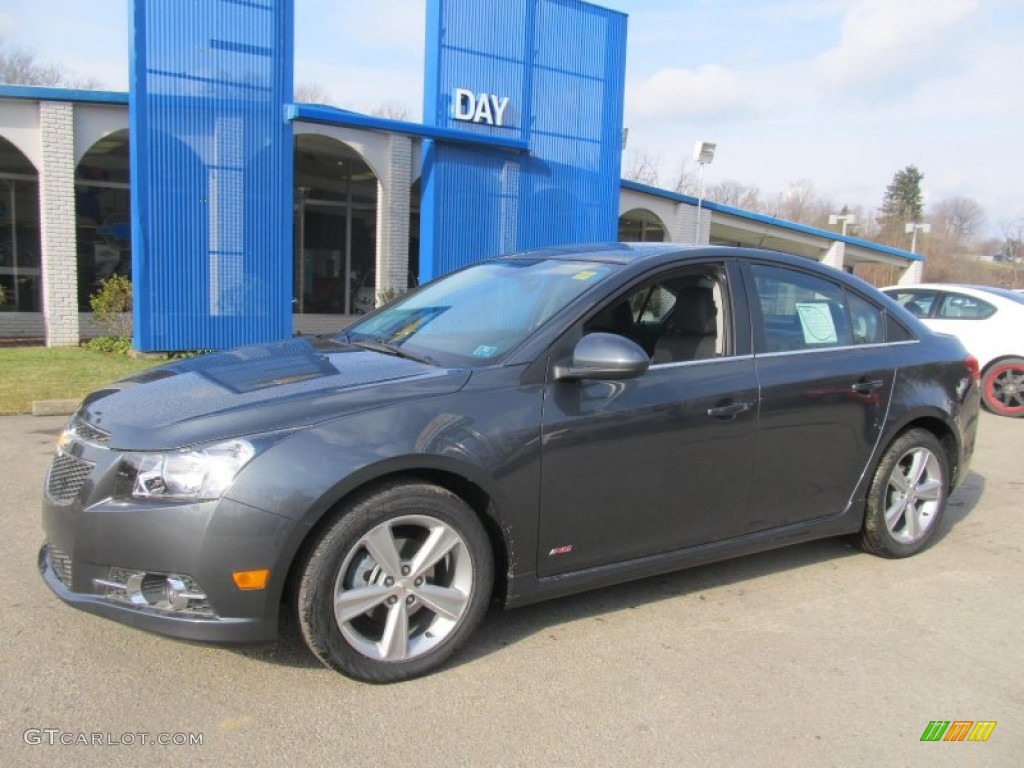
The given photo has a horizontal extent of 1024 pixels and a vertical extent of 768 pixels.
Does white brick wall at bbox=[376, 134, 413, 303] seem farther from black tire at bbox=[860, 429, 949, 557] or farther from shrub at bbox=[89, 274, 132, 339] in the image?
black tire at bbox=[860, 429, 949, 557]

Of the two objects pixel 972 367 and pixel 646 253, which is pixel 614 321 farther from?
pixel 972 367

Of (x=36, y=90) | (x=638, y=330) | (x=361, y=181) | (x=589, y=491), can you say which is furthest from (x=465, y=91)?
(x=589, y=491)

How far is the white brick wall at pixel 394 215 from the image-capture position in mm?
15008

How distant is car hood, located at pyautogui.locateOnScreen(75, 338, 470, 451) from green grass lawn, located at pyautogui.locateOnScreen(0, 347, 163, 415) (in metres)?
Result: 4.63

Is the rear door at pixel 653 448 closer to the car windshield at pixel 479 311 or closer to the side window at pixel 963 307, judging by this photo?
the car windshield at pixel 479 311

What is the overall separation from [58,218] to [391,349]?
10708mm

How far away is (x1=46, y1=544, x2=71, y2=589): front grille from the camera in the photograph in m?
2.96

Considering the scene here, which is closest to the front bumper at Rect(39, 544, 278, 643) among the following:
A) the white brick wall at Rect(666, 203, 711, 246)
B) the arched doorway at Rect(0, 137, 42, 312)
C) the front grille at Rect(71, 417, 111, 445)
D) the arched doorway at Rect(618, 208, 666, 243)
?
the front grille at Rect(71, 417, 111, 445)

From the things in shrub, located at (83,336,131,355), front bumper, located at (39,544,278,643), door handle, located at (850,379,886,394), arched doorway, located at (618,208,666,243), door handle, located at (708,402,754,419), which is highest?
arched doorway, located at (618,208,666,243)

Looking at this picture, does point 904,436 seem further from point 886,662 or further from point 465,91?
point 465,91

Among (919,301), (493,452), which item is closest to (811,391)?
(493,452)

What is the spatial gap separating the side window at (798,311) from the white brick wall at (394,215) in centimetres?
1154

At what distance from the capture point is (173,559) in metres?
2.74

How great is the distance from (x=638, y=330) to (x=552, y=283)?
0.51m
